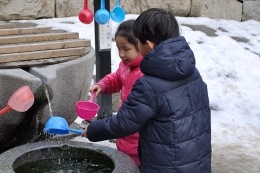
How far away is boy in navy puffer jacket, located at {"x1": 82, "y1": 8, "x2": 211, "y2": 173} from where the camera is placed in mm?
2457

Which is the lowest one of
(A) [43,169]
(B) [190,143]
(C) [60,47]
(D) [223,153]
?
(D) [223,153]

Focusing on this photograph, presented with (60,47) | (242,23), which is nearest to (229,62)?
(242,23)

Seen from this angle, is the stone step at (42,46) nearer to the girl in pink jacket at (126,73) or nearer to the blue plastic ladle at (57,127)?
the girl in pink jacket at (126,73)

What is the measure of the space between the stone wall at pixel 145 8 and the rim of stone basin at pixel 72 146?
13.2 feet

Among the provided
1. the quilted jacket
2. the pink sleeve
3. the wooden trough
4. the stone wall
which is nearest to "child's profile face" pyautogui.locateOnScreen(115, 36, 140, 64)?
Result: the pink sleeve

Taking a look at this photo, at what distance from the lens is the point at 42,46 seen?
142 inches

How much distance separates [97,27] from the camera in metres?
4.70

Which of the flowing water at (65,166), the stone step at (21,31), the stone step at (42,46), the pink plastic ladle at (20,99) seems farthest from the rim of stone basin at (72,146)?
the stone step at (21,31)

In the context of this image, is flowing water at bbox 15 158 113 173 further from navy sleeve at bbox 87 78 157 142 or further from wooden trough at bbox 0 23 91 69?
wooden trough at bbox 0 23 91 69

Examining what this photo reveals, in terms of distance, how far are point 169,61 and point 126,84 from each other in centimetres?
92

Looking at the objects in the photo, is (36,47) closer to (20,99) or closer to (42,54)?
(42,54)

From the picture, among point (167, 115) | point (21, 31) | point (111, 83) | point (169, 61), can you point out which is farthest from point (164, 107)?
point (21, 31)

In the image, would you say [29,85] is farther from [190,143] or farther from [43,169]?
[190,143]

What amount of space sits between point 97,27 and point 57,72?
54.8 inches
